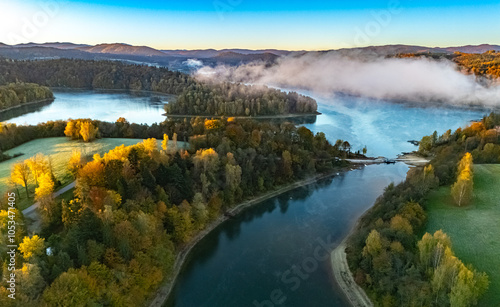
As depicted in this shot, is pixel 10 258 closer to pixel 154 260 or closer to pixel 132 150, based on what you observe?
pixel 154 260

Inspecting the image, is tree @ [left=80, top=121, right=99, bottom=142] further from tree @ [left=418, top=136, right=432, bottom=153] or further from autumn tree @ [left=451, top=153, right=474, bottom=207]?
tree @ [left=418, top=136, right=432, bottom=153]

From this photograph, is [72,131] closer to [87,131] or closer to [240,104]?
[87,131]

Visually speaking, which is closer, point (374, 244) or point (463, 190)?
point (374, 244)

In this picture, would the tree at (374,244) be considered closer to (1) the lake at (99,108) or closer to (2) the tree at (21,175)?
(2) the tree at (21,175)

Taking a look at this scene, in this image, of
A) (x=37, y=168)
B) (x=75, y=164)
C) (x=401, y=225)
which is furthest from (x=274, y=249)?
(x=37, y=168)

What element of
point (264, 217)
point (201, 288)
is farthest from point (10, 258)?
point (264, 217)

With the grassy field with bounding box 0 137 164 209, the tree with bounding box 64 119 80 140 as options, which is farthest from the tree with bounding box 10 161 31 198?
the tree with bounding box 64 119 80 140

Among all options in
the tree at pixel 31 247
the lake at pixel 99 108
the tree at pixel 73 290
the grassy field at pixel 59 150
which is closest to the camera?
the tree at pixel 73 290

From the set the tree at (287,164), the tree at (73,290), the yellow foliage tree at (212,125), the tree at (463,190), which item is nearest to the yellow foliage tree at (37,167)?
the tree at (73,290)
